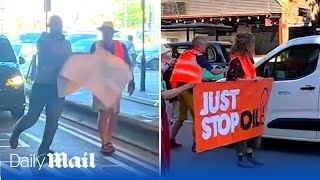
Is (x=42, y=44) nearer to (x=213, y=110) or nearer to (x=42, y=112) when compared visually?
(x=42, y=112)

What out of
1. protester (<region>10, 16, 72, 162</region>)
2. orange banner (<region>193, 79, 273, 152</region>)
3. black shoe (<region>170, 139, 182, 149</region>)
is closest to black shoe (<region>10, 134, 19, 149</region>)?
protester (<region>10, 16, 72, 162</region>)

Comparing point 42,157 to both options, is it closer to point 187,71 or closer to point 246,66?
point 246,66

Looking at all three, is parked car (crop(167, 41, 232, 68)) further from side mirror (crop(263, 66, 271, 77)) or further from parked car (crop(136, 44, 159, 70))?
parked car (crop(136, 44, 159, 70))

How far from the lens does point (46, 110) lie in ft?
12.8

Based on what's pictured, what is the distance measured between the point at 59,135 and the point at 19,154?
10.8 inches

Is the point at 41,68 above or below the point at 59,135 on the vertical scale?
above

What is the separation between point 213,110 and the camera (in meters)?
5.60

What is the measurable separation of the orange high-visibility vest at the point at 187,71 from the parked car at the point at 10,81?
3139 mm

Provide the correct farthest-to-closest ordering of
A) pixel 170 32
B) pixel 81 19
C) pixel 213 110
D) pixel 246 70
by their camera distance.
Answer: pixel 170 32, pixel 246 70, pixel 213 110, pixel 81 19

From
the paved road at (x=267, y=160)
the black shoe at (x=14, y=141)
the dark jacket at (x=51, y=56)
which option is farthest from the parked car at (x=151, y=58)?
the paved road at (x=267, y=160)

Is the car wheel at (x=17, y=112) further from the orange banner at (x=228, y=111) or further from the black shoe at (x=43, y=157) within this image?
the orange banner at (x=228, y=111)

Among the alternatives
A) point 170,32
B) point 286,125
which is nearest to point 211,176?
point 286,125

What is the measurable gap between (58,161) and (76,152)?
124mm

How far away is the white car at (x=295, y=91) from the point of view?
7.33 metres
